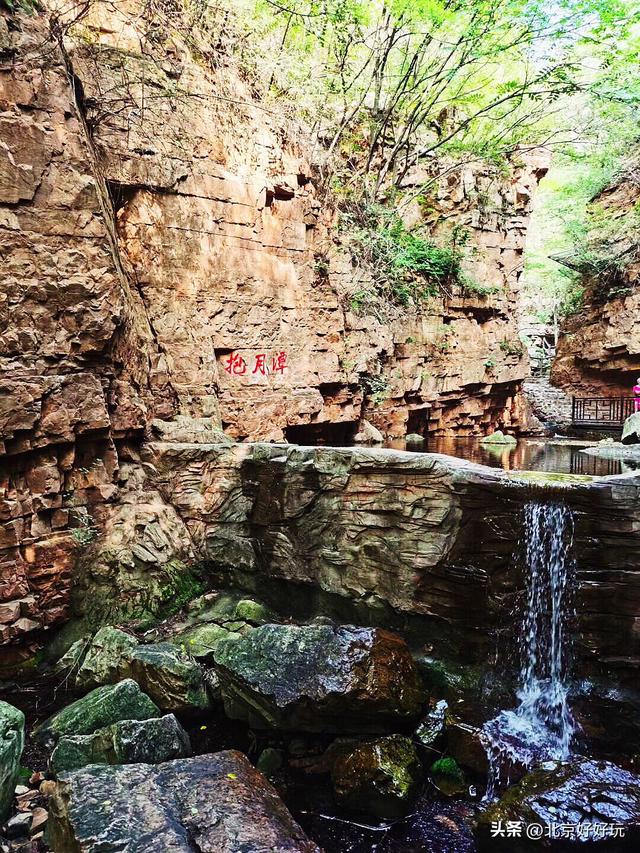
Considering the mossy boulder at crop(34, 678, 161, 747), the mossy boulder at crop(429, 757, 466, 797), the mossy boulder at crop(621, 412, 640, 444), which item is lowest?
the mossy boulder at crop(429, 757, 466, 797)

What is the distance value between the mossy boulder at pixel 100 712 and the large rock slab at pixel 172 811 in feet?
3.37

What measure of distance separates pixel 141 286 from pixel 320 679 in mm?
5835

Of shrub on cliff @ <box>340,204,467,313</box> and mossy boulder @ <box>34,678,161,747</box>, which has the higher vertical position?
shrub on cliff @ <box>340,204,467,313</box>

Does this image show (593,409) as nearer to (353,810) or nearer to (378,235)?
(378,235)

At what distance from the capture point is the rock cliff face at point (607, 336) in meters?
17.2

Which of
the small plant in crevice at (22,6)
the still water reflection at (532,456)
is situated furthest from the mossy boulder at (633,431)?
the small plant in crevice at (22,6)

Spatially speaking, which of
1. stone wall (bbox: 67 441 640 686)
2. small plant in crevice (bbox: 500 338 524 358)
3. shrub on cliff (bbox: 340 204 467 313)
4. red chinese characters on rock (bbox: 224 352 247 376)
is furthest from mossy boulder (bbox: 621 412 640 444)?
red chinese characters on rock (bbox: 224 352 247 376)

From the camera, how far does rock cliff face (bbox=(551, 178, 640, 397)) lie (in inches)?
678

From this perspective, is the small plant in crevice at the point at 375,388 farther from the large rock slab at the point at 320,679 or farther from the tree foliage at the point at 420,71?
the large rock slab at the point at 320,679

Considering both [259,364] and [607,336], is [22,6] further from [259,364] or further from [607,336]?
[607,336]

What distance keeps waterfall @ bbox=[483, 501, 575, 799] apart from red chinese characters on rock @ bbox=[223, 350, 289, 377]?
4981 mm

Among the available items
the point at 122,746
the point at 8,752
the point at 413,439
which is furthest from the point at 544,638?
the point at 413,439

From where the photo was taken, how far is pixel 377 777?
4.24 metres

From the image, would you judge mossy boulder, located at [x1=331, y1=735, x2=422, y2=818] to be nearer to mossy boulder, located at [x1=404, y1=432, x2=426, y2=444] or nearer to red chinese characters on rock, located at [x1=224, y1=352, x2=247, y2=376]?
red chinese characters on rock, located at [x1=224, y1=352, x2=247, y2=376]
